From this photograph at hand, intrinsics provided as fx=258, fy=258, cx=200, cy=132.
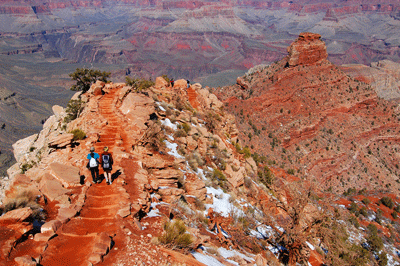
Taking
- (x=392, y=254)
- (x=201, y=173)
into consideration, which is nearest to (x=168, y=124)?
(x=201, y=173)

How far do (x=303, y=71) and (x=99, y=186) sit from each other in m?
49.3

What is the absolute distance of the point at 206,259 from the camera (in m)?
7.13

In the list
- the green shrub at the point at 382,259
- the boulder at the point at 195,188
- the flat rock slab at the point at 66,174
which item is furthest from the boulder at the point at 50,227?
the green shrub at the point at 382,259

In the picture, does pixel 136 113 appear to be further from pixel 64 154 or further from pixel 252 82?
pixel 252 82

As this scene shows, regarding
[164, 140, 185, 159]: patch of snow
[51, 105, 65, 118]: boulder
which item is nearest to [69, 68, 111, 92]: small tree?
[51, 105, 65, 118]: boulder

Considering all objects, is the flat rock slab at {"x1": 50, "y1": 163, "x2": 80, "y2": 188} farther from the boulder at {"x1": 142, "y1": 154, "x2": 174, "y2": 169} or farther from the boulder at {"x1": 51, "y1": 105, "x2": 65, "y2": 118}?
the boulder at {"x1": 51, "y1": 105, "x2": 65, "y2": 118}

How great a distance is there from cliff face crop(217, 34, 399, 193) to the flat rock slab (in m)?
31.8

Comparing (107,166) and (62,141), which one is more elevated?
(62,141)

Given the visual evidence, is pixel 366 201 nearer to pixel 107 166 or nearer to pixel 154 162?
pixel 154 162

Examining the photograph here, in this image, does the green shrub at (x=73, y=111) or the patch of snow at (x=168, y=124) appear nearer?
the patch of snow at (x=168, y=124)

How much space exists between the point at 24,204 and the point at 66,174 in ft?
7.12

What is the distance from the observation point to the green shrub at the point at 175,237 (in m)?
6.69

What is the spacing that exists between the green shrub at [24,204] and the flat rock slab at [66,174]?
4.74 feet

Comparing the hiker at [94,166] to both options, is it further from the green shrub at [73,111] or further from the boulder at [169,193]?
the green shrub at [73,111]
